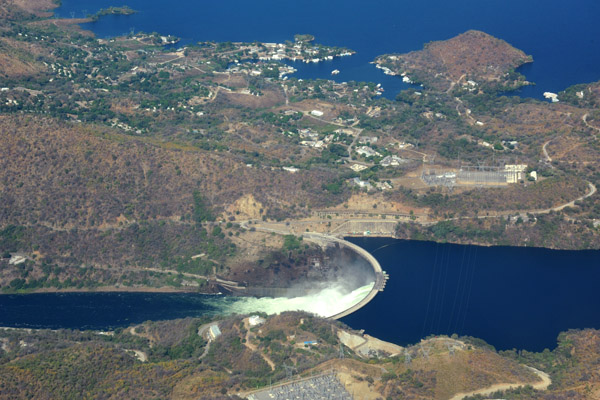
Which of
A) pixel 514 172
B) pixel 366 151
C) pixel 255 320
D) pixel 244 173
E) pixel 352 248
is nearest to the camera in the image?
pixel 255 320

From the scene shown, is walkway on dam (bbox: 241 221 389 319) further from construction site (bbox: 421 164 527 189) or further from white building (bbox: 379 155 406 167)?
white building (bbox: 379 155 406 167)

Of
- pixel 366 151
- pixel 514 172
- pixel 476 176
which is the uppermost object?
pixel 366 151

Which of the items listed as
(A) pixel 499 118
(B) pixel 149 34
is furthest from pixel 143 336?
(B) pixel 149 34

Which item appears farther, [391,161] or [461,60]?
[461,60]

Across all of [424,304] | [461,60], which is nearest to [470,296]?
[424,304]

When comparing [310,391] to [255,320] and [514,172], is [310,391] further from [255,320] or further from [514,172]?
[514,172]

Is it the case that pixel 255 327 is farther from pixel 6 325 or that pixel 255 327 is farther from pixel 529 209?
pixel 529 209

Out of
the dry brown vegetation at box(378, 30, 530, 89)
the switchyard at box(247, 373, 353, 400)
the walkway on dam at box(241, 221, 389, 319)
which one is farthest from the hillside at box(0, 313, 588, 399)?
the dry brown vegetation at box(378, 30, 530, 89)
